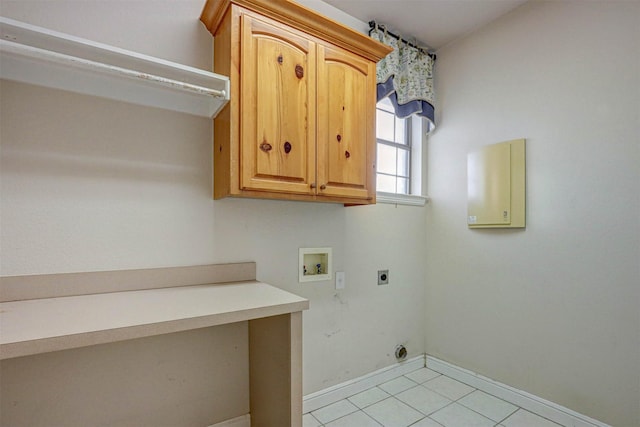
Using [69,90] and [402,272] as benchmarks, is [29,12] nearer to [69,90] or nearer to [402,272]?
[69,90]

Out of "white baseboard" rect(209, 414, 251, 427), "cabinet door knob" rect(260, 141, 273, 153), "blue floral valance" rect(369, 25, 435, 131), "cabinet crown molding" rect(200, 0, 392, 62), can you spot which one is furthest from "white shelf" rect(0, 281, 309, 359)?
"blue floral valance" rect(369, 25, 435, 131)

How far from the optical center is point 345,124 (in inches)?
65.1

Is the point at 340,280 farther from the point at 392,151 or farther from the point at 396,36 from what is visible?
the point at 396,36

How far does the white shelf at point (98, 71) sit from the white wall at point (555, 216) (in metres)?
1.83

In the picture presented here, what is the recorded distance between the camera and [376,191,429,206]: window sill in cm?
225

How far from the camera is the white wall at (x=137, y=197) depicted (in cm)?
120

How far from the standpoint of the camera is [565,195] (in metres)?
1.78

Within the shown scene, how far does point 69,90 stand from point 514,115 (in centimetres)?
242

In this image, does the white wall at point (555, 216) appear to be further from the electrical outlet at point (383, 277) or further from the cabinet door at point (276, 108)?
the cabinet door at point (276, 108)

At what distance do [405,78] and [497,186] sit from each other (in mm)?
1027

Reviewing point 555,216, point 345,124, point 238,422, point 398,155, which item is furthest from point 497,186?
point 238,422

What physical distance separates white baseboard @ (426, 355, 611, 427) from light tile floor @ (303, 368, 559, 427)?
4 centimetres

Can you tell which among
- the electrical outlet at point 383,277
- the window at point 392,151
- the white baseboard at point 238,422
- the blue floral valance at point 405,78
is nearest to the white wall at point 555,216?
the blue floral valance at point 405,78

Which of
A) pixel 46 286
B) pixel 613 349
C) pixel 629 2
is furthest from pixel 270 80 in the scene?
pixel 613 349
